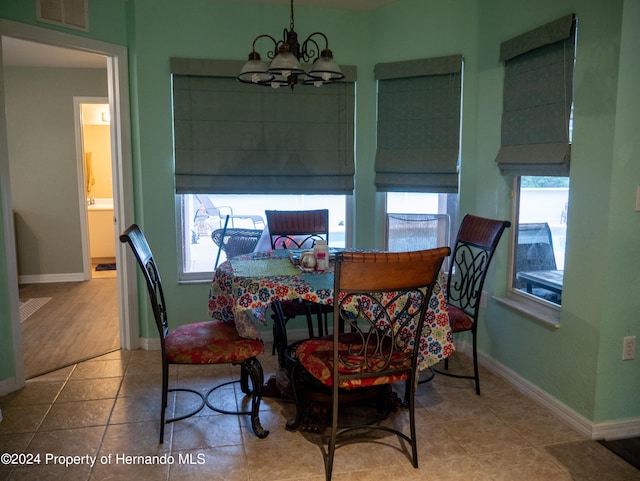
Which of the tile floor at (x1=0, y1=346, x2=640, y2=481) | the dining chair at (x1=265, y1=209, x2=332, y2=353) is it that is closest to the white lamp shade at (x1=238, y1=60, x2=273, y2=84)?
the dining chair at (x1=265, y1=209, x2=332, y2=353)

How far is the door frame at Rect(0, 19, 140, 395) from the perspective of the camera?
10.3 feet

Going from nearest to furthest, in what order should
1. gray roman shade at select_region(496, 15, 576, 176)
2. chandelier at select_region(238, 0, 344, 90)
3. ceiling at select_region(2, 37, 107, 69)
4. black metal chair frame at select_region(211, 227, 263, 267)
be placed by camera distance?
chandelier at select_region(238, 0, 344, 90)
gray roman shade at select_region(496, 15, 576, 176)
black metal chair frame at select_region(211, 227, 263, 267)
ceiling at select_region(2, 37, 107, 69)

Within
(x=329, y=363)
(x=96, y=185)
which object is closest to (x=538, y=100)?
(x=329, y=363)

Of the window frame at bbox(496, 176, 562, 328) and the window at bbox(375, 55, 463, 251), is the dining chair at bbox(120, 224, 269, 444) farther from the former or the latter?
the window at bbox(375, 55, 463, 251)

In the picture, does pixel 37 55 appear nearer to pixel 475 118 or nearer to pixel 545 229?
pixel 475 118

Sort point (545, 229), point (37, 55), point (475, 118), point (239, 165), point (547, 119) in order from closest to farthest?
point (547, 119) → point (545, 229) → point (475, 118) → point (239, 165) → point (37, 55)

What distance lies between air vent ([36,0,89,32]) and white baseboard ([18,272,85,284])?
138 inches

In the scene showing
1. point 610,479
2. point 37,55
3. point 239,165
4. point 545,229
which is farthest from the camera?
point 37,55

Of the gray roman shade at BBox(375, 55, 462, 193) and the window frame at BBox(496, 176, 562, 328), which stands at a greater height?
the gray roman shade at BBox(375, 55, 462, 193)

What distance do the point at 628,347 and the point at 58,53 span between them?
5.26 m

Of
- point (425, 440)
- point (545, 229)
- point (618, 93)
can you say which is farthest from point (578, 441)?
point (618, 93)

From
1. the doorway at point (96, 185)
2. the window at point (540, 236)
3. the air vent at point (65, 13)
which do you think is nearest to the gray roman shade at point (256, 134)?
the air vent at point (65, 13)

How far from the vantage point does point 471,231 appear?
10.8 feet

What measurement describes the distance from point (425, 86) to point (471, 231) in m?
1.16
